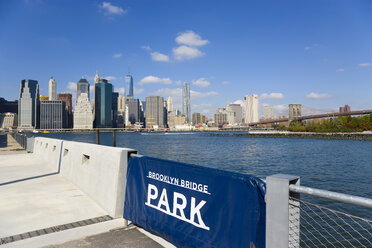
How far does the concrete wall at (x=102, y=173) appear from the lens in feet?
19.0

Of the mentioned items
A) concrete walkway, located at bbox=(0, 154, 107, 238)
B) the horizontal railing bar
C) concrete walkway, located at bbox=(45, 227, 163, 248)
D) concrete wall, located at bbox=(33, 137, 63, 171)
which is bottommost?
concrete walkway, located at bbox=(0, 154, 107, 238)

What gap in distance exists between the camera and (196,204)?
3.82m

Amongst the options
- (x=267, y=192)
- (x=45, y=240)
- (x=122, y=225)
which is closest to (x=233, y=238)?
(x=267, y=192)

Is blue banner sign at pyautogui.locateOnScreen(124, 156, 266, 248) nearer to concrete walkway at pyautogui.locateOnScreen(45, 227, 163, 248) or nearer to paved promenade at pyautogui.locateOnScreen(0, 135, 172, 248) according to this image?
concrete walkway at pyautogui.locateOnScreen(45, 227, 163, 248)

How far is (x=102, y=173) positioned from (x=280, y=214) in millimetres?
4919

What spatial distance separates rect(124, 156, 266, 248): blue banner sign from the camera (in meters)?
3.12

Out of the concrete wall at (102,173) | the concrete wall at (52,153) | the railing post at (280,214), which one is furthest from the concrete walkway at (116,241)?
the concrete wall at (52,153)

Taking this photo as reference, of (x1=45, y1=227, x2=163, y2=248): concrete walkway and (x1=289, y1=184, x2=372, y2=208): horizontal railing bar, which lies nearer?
(x1=289, y1=184, x2=372, y2=208): horizontal railing bar

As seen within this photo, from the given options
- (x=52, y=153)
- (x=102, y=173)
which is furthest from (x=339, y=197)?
(x=52, y=153)

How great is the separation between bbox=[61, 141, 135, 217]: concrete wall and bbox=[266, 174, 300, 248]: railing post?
3594 mm

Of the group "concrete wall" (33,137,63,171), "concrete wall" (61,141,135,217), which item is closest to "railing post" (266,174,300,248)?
"concrete wall" (61,141,135,217)

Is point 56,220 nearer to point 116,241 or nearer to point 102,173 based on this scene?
point 102,173

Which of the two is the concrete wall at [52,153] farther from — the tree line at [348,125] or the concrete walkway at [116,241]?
the tree line at [348,125]

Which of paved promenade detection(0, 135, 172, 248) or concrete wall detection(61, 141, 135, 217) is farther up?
concrete wall detection(61, 141, 135, 217)
